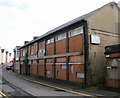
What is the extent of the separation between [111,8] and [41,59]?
1516 centimetres

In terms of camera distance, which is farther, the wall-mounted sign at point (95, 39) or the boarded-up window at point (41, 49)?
the boarded-up window at point (41, 49)

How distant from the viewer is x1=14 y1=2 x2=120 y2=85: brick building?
16703mm

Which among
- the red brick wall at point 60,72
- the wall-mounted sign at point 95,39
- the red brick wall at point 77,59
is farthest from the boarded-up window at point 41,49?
the wall-mounted sign at point 95,39

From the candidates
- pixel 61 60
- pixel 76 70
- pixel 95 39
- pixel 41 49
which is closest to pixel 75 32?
pixel 95 39

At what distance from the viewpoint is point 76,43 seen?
18375mm

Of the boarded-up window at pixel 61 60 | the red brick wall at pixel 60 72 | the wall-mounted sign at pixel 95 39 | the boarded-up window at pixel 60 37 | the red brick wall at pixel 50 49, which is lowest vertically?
the red brick wall at pixel 60 72

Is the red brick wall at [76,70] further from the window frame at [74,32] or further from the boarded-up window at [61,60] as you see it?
the window frame at [74,32]

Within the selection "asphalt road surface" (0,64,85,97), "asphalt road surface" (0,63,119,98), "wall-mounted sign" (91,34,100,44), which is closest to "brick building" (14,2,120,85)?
"wall-mounted sign" (91,34,100,44)

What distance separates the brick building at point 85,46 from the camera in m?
16.7

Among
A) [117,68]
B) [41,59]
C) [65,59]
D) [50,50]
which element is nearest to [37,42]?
[41,59]

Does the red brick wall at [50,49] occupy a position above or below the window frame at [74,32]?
below

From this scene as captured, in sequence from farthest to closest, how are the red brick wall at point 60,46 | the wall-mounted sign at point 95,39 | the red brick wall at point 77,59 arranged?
the red brick wall at point 60,46 < the red brick wall at point 77,59 < the wall-mounted sign at point 95,39

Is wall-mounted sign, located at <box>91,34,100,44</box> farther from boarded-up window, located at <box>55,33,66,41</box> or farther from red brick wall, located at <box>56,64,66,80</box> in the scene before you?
red brick wall, located at <box>56,64,66,80</box>

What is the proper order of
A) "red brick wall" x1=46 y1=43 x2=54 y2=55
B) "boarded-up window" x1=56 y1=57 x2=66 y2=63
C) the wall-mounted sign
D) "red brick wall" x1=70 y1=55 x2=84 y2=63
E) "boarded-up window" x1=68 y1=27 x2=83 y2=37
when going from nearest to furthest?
the wall-mounted sign < "red brick wall" x1=70 y1=55 x2=84 y2=63 < "boarded-up window" x1=68 y1=27 x2=83 y2=37 < "boarded-up window" x1=56 y1=57 x2=66 y2=63 < "red brick wall" x1=46 y1=43 x2=54 y2=55
